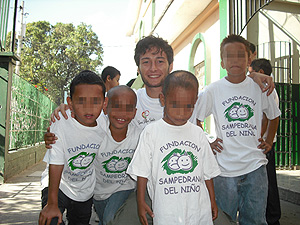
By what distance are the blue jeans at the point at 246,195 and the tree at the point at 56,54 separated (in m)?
27.9

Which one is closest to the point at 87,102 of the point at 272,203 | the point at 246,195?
the point at 246,195

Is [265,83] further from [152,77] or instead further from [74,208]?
[74,208]

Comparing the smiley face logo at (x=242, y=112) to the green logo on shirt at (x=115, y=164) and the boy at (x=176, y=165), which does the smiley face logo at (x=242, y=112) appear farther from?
the green logo on shirt at (x=115, y=164)

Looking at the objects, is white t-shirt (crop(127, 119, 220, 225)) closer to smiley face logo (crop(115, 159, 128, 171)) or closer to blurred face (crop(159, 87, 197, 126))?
blurred face (crop(159, 87, 197, 126))

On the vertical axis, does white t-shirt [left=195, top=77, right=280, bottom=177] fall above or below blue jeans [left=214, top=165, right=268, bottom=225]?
above

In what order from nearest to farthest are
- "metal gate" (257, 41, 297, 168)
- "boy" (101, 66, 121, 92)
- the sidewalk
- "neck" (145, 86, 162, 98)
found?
"neck" (145, 86, 162, 98), the sidewalk, "boy" (101, 66, 121, 92), "metal gate" (257, 41, 297, 168)

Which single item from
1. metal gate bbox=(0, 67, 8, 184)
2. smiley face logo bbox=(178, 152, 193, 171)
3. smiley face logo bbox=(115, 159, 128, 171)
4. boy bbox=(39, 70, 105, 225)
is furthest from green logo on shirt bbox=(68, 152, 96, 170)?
metal gate bbox=(0, 67, 8, 184)

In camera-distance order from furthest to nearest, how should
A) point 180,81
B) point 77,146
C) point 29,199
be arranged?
point 29,199
point 77,146
point 180,81

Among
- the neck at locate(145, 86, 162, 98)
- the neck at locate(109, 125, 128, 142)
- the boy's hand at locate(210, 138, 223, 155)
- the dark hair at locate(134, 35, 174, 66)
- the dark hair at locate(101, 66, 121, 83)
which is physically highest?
the dark hair at locate(101, 66, 121, 83)

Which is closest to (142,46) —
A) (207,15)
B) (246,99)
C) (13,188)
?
(246,99)

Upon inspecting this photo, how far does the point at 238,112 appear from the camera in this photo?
223cm

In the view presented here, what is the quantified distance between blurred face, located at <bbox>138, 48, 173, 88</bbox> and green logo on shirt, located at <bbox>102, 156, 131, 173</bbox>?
0.65 metres

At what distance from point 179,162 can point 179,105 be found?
36 centimetres

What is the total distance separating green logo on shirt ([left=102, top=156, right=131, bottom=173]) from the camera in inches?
87.6
